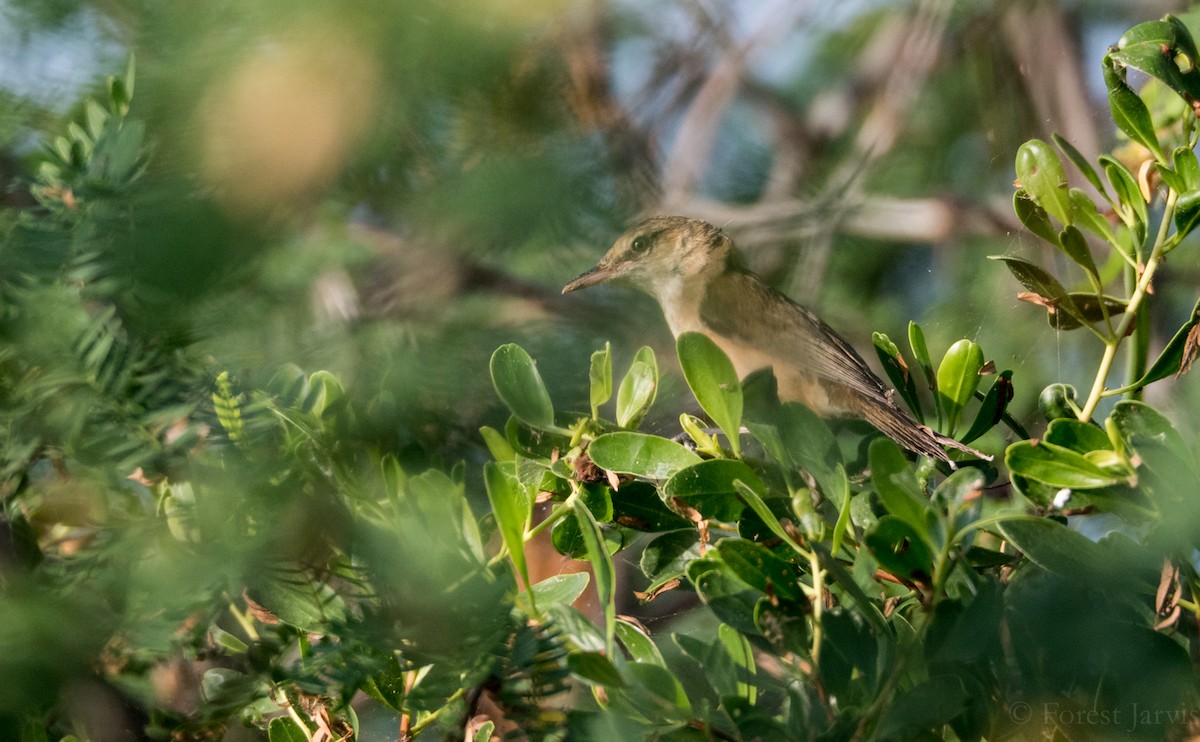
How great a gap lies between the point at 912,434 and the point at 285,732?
0.81 meters

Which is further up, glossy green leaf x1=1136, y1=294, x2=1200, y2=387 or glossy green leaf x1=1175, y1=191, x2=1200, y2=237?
glossy green leaf x1=1175, y1=191, x2=1200, y2=237

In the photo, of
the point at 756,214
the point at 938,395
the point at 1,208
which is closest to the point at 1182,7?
the point at 756,214

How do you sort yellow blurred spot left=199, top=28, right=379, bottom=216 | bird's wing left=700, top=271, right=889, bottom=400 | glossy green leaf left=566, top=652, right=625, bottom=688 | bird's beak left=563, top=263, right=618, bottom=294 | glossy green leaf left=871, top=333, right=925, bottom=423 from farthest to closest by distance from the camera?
bird's wing left=700, top=271, right=889, bottom=400
bird's beak left=563, top=263, right=618, bottom=294
yellow blurred spot left=199, top=28, right=379, bottom=216
glossy green leaf left=871, top=333, right=925, bottom=423
glossy green leaf left=566, top=652, right=625, bottom=688

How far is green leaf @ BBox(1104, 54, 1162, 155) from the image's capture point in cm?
81

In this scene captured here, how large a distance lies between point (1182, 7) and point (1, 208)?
2.33 m

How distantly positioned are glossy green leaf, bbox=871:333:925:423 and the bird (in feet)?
1.50

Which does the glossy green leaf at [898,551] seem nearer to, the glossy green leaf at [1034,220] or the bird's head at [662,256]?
the glossy green leaf at [1034,220]

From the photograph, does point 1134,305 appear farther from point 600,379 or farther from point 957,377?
point 600,379

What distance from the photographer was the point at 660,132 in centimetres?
208

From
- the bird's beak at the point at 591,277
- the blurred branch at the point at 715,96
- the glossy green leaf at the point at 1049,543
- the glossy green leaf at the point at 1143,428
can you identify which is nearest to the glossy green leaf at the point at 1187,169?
the glossy green leaf at the point at 1143,428

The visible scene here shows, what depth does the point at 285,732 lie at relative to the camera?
0.79m

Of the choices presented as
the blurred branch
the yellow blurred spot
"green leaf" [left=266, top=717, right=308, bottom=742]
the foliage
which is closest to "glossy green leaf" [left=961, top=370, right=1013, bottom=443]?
the foliage

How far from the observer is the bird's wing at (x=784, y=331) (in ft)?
5.48

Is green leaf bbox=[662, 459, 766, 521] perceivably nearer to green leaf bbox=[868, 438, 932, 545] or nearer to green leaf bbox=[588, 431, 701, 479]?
green leaf bbox=[588, 431, 701, 479]
